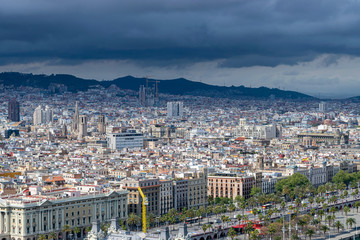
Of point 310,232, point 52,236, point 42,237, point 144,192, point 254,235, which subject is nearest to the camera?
point 42,237

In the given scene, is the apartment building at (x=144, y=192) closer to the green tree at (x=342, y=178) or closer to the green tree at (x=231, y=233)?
the green tree at (x=231, y=233)

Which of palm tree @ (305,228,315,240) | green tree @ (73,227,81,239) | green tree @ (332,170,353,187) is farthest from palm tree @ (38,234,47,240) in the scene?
green tree @ (332,170,353,187)

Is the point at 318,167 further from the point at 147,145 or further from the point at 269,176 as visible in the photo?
the point at 147,145

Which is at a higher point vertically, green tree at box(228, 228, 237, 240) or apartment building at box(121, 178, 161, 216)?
Answer: apartment building at box(121, 178, 161, 216)

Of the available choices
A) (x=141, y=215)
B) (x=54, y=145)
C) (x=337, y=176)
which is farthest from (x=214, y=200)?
(x=54, y=145)

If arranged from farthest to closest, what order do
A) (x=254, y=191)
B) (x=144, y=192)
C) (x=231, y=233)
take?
(x=254, y=191), (x=144, y=192), (x=231, y=233)

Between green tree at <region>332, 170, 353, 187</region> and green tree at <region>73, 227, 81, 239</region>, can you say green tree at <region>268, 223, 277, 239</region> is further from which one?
green tree at <region>332, 170, 353, 187</region>

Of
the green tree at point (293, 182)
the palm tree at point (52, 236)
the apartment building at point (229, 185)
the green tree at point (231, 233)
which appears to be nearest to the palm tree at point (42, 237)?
the palm tree at point (52, 236)

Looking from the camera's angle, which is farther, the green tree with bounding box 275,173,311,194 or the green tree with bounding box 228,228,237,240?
the green tree with bounding box 275,173,311,194

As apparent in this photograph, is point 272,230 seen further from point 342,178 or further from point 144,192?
point 342,178

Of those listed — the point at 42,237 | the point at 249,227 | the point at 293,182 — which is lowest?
the point at 293,182

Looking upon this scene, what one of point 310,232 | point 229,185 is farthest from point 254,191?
point 310,232
